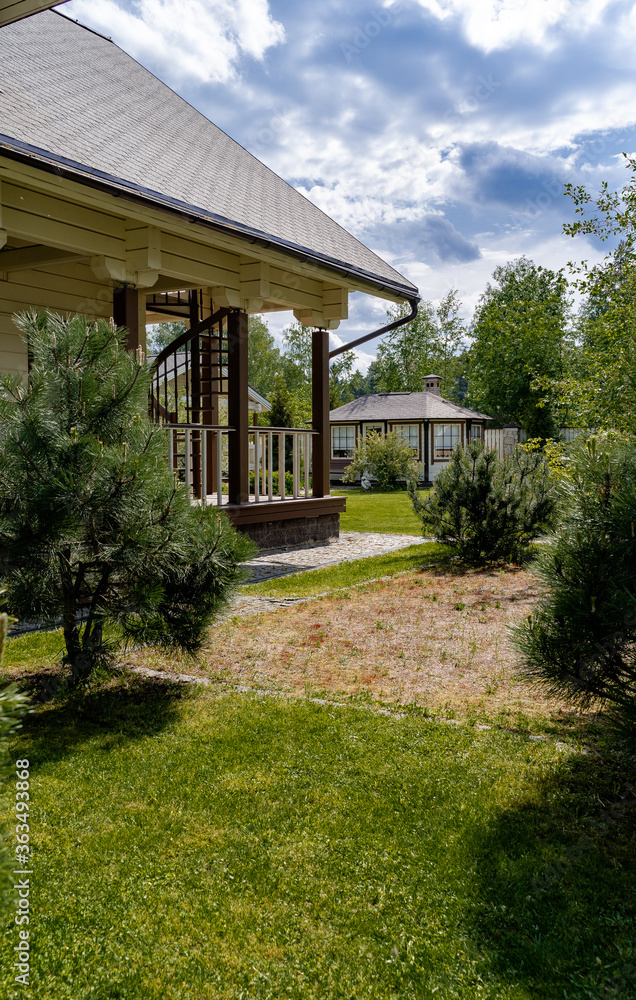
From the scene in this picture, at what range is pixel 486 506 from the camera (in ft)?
28.9

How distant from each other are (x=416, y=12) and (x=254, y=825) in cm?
770

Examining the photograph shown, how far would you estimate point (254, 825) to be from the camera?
9.09 ft

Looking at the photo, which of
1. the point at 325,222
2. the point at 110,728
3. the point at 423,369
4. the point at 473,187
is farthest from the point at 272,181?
the point at 423,369

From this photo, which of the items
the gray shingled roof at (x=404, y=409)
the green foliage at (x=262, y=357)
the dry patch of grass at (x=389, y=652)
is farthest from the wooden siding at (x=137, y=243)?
the green foliage at (x=262, y=357)

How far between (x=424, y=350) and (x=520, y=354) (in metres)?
16.3

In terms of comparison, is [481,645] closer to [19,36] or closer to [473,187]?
[473,187]

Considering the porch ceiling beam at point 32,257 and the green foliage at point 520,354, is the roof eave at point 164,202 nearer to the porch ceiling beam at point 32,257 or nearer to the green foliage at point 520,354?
the porch ceiling beam at point 32,257

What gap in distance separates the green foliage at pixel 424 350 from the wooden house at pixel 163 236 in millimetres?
38942

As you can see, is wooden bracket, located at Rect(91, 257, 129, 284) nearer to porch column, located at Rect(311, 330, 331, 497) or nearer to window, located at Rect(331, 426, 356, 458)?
porch column, located at Rect(311, 330, 331, 497)

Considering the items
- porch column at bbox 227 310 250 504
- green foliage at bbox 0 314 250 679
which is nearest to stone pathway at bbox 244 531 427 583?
porch column at bbox 227 310 250 504

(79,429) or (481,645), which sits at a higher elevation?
(79,429)

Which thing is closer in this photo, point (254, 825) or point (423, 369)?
point (254, 825)

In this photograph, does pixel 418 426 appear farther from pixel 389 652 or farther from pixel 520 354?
pixel 389 652

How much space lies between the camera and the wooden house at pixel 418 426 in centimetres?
3216
